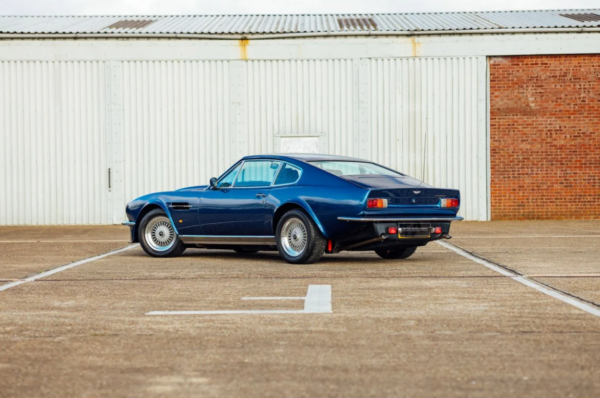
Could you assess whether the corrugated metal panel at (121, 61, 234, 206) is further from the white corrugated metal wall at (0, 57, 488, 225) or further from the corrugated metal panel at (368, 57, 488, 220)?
the corrugated metal panel at (368, 57, 488, 220)

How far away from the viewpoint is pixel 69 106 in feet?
76.6

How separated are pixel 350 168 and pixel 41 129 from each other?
14.2 metres

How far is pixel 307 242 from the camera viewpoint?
34.4 ft

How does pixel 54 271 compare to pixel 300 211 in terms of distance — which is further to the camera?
pixel 300 211

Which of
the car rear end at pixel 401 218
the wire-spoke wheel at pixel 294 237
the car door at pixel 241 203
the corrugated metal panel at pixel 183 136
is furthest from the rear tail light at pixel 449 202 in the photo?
the corrugated metal panel at pixel 183 136

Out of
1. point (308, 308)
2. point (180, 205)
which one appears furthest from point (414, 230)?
point (308, 308)

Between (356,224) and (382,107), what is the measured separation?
13.3m

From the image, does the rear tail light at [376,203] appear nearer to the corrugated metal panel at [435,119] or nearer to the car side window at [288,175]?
the car side window at [288,175]

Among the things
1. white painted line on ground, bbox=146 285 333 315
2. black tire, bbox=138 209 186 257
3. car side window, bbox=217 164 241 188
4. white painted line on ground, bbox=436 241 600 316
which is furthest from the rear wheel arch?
white painted line on ground, bbox=146 285 333 315

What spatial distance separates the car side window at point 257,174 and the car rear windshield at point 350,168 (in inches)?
24.4

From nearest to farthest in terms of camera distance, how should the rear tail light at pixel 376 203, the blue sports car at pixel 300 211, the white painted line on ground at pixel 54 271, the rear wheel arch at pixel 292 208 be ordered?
the white painted line on ground at pixel 54 271
the rear tail light at pixel 376 203
the blue sports car at pixel 300 211
the rear wheel arch at pixel 292 208

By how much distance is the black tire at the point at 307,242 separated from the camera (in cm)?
1043

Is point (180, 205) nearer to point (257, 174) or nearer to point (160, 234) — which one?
point (160, 234)

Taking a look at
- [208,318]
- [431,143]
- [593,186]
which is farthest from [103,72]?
[208,318]
